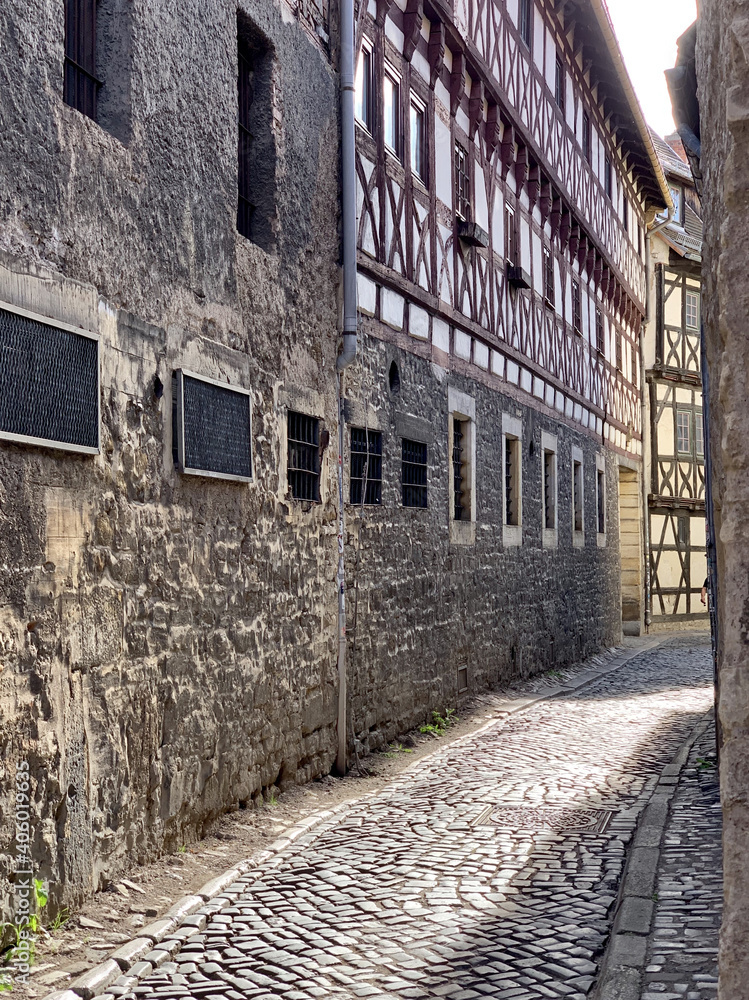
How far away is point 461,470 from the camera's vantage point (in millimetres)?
11234

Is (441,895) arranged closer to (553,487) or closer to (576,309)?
(553,487)

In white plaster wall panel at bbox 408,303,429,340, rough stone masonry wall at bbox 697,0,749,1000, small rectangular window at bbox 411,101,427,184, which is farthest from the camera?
small rectangular window at bbox 411,101,427,184

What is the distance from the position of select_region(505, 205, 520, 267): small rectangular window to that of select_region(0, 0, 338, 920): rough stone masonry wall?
5.79 metres

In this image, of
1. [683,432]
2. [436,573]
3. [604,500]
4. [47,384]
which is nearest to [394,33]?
[436,573]

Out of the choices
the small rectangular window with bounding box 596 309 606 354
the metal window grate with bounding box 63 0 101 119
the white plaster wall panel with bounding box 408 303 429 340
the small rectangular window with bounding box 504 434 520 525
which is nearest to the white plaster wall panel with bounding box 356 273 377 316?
the white plaster wall panel with bounding box 408 303 429 340

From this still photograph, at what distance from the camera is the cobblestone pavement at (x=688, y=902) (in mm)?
3664

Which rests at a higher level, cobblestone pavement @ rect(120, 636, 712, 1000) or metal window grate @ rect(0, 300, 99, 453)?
metal window grate @ rect(0, 300, 99, 453)

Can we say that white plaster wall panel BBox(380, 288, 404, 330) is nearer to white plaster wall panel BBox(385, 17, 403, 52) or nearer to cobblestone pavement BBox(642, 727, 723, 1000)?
white plaster wall panel BBox(385, 17, 403, 52)

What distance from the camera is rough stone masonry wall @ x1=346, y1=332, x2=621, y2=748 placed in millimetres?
8375

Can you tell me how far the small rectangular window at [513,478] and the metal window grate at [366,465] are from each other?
453 centimetres

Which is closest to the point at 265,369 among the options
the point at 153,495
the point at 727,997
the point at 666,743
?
the point at 153,495

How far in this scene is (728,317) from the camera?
6.72 ft

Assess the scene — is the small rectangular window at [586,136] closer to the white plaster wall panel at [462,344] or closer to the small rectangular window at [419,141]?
the white plaster wall panel at [462,344]

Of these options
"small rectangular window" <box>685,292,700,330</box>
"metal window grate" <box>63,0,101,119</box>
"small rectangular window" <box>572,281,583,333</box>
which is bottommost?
"metal window grate" <box>63,0,101,119</box>
